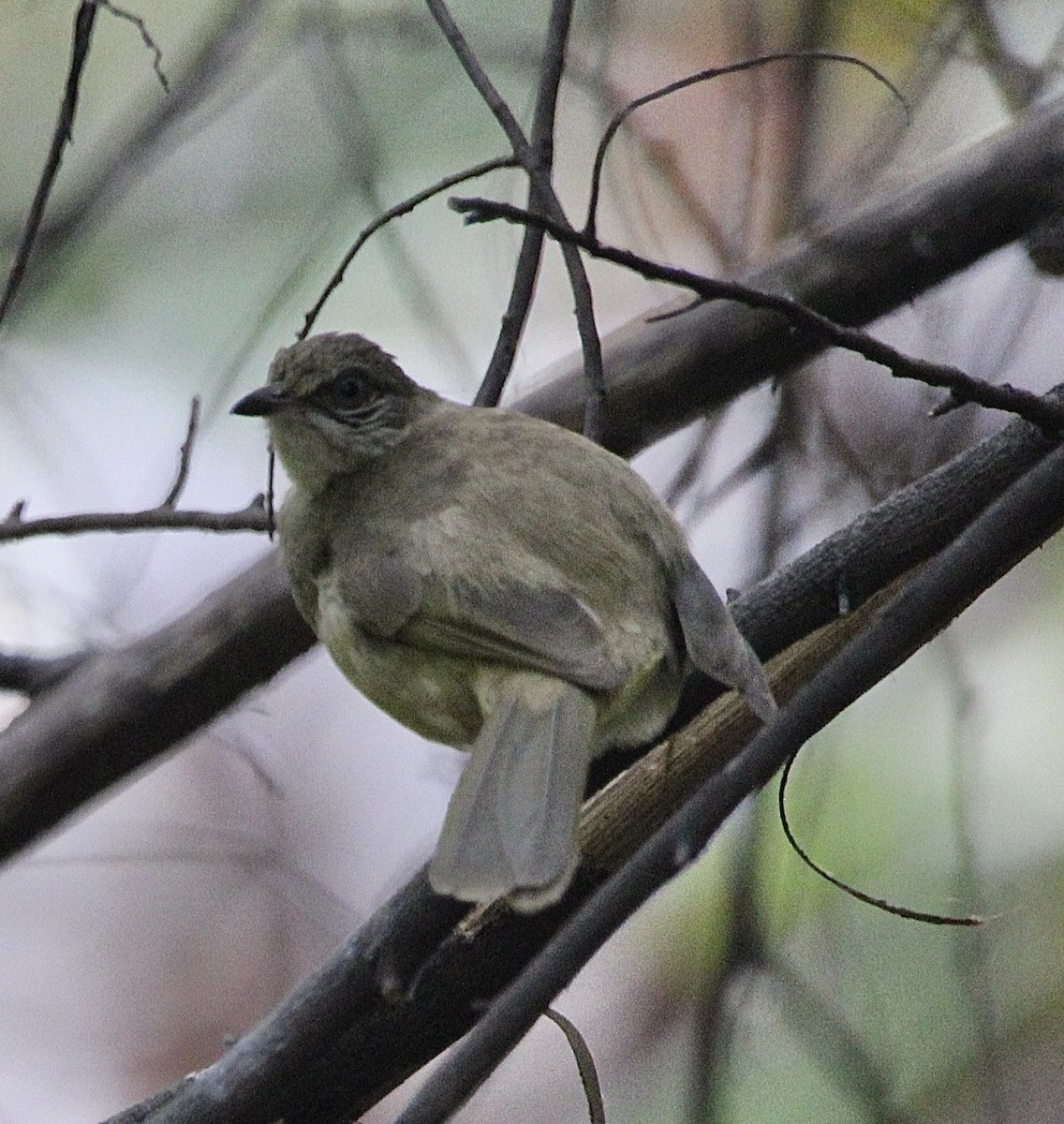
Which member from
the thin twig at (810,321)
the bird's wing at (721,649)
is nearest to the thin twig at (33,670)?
the bird's wing at (721,649)

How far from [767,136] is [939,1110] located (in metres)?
2.65

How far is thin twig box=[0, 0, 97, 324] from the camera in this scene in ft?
9.98

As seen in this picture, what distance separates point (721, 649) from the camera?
279cm

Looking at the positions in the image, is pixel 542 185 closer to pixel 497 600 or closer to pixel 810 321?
pixel 497 600

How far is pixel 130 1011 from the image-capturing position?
16.1 ft

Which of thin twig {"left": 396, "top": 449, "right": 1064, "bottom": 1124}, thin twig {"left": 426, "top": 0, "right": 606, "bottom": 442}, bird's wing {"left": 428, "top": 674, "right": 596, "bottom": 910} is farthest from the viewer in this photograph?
thin twig {"left": 426, "top": 0, "right": 606, "bottom": 442}

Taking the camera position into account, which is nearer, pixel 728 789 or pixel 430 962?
pixel 728 789

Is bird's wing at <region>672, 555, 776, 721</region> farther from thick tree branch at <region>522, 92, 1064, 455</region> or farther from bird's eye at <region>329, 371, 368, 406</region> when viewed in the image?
thick tree branch at <region>522, 92, 1064, 455</region>

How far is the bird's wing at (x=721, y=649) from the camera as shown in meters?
2.75

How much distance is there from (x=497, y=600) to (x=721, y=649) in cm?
45

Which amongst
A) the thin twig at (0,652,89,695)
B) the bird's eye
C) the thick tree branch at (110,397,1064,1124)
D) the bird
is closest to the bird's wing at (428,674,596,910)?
the bird

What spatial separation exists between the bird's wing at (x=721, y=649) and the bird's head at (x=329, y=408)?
41.6 inches

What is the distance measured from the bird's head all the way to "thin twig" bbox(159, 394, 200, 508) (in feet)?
0.81

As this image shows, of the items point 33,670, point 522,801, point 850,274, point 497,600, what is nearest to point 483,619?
point 497,600
